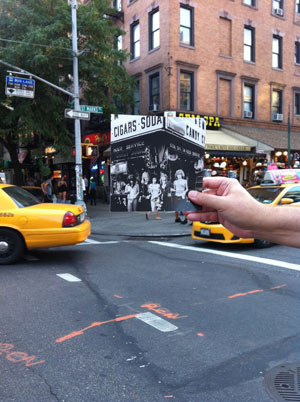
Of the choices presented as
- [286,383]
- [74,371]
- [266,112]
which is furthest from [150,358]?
[266,112]

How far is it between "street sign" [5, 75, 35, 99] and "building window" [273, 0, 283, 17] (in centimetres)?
1735

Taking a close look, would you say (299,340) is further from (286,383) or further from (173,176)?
(173,176)

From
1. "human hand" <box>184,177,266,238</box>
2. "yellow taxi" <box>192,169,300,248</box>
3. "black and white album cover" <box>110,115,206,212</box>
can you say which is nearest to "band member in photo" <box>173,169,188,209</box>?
"black and white album cover" <box>110,115,206,212</box>

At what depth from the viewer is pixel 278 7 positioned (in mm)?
23250

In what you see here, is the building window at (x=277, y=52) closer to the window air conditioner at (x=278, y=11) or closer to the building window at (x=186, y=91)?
the window air conditioner at (x=278, y=11)

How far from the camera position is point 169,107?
1889 cm

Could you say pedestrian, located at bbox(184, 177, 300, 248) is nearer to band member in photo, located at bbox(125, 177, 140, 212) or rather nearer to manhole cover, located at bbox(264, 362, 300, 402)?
manhole cover, located at bbox(264, 362, 300, 402)

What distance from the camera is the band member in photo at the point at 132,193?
12.2 ft

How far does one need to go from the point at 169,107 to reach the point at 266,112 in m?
7.63

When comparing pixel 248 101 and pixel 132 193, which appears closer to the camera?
pixel 132 193

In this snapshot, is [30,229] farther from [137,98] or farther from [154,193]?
[137,98]

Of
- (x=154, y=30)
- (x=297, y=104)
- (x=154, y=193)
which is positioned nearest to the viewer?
(x=154, y=193)

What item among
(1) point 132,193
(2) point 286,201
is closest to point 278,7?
(2) point 286,201

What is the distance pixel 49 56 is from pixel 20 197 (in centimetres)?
976
